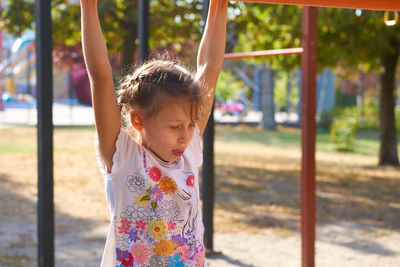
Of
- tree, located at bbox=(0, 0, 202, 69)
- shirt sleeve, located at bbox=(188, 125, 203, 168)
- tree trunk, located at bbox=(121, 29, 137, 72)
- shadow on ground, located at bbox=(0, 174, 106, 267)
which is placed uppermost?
tree, located at bbox=(0, 0, 202, 69)

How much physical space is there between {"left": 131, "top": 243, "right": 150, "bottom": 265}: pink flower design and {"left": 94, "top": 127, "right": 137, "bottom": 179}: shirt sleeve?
194mm

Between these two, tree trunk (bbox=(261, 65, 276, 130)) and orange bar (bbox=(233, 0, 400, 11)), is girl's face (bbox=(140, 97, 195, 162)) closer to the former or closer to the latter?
orange bar (bbox=(233, 0, 400, 11))

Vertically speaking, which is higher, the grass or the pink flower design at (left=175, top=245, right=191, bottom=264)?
the pink flower design at (left=175, top=245, right=191, bottom=264)

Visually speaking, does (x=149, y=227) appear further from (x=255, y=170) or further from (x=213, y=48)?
(x=255, y=170)

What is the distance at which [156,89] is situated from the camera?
4.64 ft

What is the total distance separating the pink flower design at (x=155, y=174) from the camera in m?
1.44

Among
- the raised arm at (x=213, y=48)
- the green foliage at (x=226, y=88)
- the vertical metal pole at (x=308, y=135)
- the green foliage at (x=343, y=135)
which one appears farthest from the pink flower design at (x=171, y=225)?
the green foliage at (x=226, y=88)

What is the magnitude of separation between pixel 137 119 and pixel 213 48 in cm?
41

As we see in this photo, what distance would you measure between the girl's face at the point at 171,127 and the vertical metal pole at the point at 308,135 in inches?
80.8

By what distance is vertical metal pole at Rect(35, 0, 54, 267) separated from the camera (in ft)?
9.28

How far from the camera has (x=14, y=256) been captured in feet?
12.7

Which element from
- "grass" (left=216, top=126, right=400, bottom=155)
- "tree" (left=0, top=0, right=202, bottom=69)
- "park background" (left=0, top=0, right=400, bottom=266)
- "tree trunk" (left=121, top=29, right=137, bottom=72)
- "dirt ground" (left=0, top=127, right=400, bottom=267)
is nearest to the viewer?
"dirt ground" (left=0, top=127, right=400, bottom=267)

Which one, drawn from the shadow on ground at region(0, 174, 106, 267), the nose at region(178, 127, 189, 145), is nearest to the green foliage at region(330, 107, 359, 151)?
the shadow on ground at region(0, 174, 106, 267)

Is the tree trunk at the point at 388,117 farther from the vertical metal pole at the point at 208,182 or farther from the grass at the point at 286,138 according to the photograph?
the vertical metal pole at the point at 208,182
